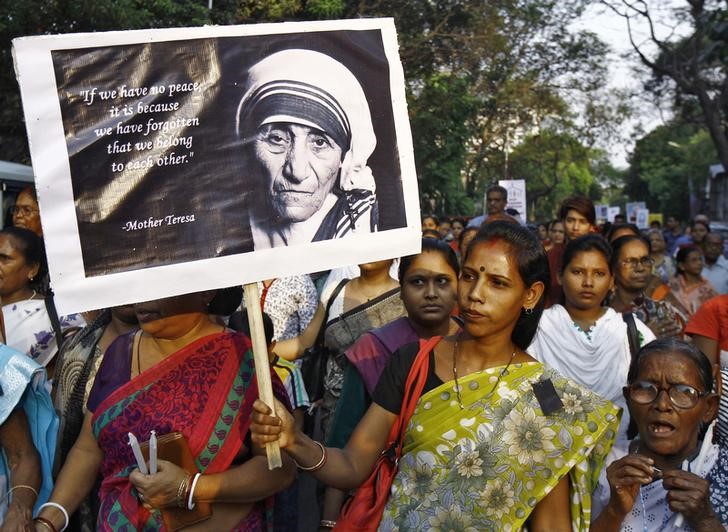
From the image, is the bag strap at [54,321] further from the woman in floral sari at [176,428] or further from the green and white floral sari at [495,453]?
the green and white floral sari at [495,453]

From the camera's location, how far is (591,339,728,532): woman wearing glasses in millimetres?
2377

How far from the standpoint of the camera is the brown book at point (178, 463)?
8.40 ft

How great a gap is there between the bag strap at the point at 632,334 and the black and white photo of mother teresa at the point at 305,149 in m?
1.95

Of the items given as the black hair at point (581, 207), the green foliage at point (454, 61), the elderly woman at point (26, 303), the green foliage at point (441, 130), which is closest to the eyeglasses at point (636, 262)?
the black hair at point (581, 207)

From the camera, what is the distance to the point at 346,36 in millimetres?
2545

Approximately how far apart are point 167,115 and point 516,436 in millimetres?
1293

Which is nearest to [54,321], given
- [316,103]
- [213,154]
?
[213,154]

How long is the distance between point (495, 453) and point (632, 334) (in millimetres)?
1922

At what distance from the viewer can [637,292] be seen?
190 inches

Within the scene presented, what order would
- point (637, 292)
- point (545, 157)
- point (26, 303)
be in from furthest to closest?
point (545, 157) → point (637, 292) → point (26, 303)

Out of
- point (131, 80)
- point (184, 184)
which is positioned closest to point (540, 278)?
point (184, 184)

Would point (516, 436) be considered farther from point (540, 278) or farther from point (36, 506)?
point (36, 506)

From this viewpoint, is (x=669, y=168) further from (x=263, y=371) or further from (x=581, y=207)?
(x=263, y=371)

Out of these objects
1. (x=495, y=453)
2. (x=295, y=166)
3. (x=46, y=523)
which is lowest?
(x=46, y=523)
